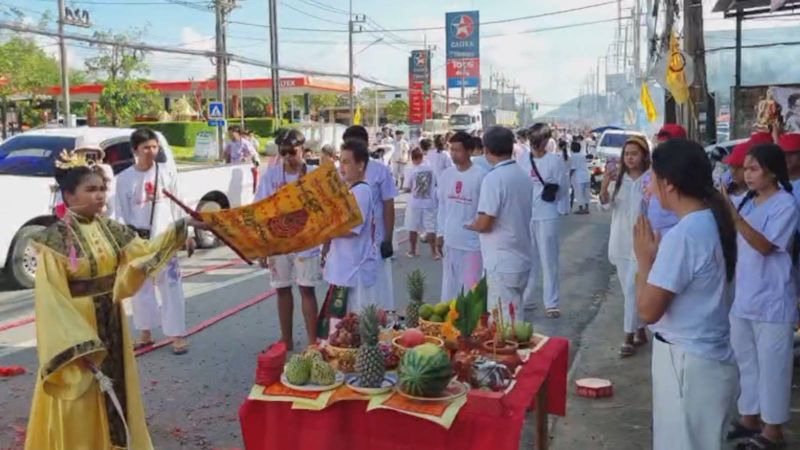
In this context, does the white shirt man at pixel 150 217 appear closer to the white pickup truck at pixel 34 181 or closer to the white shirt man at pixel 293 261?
the white shirt man at pixel 293 261

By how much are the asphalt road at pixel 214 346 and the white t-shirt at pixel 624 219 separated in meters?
1.01

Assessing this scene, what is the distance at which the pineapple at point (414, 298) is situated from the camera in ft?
14.5

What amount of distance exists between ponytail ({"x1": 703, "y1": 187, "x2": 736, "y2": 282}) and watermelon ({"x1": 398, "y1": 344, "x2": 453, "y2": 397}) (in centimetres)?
121

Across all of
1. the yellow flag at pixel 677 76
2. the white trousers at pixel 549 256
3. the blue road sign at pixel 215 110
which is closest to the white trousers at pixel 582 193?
the yellow flag at pixel 677 76

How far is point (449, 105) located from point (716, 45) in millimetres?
64608

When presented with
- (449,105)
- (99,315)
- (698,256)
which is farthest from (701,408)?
(449,105)

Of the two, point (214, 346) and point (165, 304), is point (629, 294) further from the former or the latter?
point (165, 304)

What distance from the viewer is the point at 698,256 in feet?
9.68

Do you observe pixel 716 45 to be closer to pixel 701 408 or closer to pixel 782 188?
pixel 782 188

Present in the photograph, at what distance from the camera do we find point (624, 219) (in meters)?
6.55

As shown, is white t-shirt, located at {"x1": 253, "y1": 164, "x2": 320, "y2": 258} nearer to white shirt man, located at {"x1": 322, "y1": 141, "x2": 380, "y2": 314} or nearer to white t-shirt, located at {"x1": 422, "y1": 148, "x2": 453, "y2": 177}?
white shirt man, located at {"x1": 322, "y1": 141, "x2": 380, "y2": 314}

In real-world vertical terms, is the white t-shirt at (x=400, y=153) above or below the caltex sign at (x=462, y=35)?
below

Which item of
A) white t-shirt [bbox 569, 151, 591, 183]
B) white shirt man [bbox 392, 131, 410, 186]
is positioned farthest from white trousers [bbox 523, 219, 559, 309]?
white shirt man [bbox 392, 131, 410, 186]

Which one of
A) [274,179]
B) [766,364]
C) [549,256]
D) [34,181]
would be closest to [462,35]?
[34,181]
